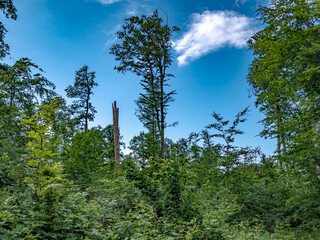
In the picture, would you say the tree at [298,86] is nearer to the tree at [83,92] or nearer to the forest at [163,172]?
the forest at [163,172]

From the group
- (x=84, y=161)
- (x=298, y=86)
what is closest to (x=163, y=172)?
(x=298, y=86)

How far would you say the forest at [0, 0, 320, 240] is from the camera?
3.36 m

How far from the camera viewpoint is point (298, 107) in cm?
709

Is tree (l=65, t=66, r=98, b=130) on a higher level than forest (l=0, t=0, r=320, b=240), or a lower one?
higher

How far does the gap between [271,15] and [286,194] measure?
789 cm

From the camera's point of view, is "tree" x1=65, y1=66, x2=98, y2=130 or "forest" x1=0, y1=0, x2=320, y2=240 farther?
"tree" x1=65, y1=66, x2=98, y2=130

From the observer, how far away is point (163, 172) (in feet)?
17.4

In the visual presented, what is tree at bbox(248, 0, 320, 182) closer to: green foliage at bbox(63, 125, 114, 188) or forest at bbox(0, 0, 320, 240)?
forest at bbox(0, 0, 320, 240)

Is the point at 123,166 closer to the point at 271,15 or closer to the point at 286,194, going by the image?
the point at 286,194

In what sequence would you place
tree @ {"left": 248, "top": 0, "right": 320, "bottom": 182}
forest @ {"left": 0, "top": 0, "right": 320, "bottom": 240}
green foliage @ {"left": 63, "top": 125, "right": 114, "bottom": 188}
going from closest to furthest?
forest @ {"left": 0, "top": 0, "right": 320, "bottom": 240}
tree @ {"left": 248, "top": 0, "right": 320, "bottom": 182}
green foliage @ {"left": 63, "top": 125, "right": 114, "bottom": 188}

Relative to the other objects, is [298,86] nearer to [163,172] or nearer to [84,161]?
[163,172]

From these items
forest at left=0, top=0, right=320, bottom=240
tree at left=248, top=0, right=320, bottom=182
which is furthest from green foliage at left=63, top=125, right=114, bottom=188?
tree at left=248, top=0, right=320, bottom=182

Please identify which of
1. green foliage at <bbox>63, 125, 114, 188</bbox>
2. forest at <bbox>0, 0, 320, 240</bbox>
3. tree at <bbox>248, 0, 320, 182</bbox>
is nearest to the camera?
forest at <bbox>0, 0, 320, 240</bbox>

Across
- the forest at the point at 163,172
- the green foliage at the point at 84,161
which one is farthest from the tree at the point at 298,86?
the green foliage at the point at 84,161
